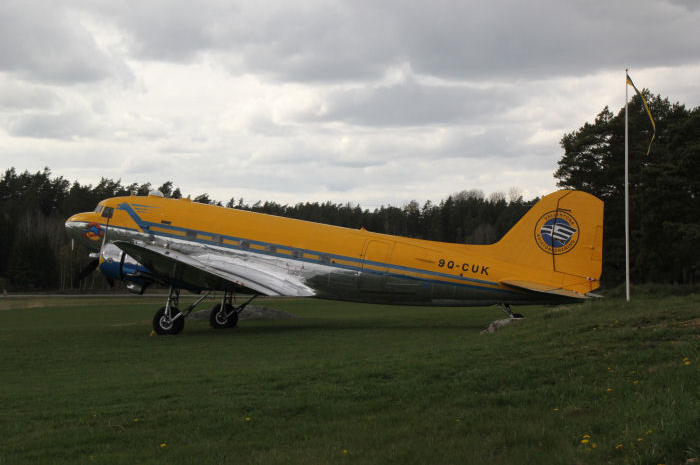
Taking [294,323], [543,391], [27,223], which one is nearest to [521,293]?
[294,323]

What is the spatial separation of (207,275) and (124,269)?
3217mm

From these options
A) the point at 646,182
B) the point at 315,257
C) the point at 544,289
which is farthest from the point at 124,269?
the point at 646,182

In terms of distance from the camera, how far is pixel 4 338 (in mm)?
21812

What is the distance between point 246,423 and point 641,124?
58147 millimetres

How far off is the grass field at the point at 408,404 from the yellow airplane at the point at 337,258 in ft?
21.2

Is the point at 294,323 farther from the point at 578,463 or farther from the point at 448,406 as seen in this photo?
the point at 578,463

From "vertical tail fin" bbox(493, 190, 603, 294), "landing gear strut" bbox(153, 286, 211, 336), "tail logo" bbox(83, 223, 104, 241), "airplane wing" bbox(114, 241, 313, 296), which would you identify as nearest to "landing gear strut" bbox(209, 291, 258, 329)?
"airplane wing" bbox(114, 241, 313, 296)

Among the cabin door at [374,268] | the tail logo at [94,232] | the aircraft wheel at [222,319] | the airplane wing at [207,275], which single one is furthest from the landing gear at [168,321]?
the cabin door at [374,268]

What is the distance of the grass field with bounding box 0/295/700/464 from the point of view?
22.9 ft

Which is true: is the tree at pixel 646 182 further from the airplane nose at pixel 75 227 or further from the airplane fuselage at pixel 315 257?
the airplane nose at pixel 75 227

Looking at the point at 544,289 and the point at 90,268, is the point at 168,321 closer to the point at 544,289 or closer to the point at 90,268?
the point at 90,268

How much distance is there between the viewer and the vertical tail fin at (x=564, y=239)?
21.3 metres

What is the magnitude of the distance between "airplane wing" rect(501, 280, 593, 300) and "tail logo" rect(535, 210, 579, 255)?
1.29 m

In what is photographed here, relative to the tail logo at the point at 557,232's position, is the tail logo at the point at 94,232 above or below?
below
